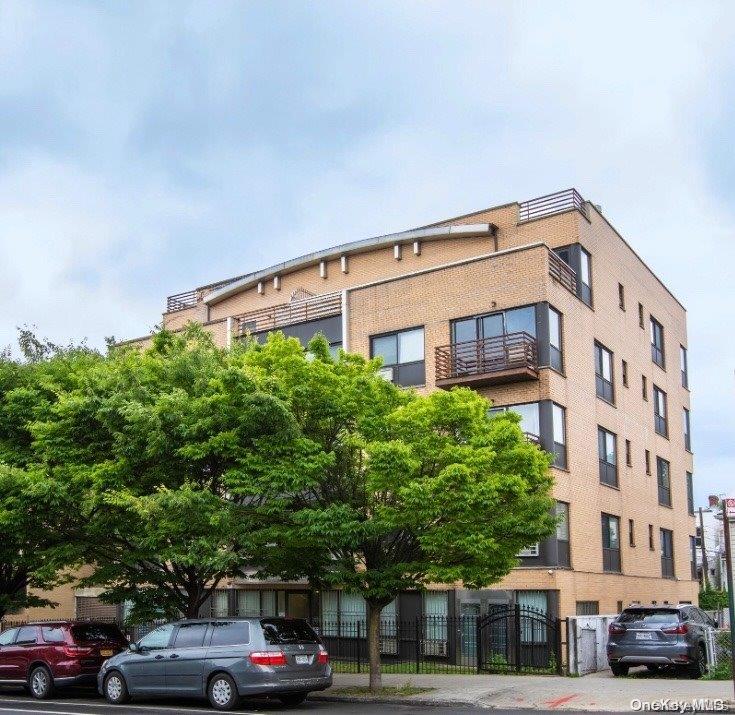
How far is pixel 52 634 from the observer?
850 inches

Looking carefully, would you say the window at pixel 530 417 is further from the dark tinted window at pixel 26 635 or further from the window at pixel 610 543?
the dark tinted window at pixel 26 635

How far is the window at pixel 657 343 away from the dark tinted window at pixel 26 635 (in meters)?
26.1

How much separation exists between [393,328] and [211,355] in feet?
36.0

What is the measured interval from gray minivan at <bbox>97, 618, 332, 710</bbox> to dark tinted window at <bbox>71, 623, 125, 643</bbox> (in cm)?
235

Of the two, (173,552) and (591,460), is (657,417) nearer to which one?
(591,460)

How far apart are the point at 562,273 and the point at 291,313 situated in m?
10.2

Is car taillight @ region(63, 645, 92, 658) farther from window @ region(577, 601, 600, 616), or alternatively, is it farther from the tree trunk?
window @ region(577, 601, 600, 616)

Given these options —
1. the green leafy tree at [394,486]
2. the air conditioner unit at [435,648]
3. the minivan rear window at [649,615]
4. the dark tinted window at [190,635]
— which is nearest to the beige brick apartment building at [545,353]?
the air conditioner unit at [435,648]

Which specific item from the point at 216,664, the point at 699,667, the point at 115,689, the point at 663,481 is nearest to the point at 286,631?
the point at 216,664

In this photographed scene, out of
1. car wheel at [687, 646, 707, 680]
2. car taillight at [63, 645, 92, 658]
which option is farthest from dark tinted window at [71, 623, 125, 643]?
car wheel at [687, 646, 707, 680]

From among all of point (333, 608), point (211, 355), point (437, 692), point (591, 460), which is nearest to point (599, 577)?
point (591, 460)

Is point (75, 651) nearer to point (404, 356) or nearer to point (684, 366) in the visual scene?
point (404, 356)

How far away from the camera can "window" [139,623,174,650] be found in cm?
1888

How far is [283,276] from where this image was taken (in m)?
41.4
